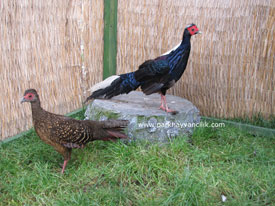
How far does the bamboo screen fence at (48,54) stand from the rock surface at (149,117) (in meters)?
0.74

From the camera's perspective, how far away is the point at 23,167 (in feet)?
11.2

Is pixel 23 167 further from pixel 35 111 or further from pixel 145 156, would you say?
pixel 145 156

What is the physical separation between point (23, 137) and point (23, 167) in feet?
2.23

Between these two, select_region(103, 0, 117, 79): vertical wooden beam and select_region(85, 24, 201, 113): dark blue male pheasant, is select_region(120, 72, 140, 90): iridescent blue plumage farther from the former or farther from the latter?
select_region(103, 0, 117, 79): vertical wooden beam

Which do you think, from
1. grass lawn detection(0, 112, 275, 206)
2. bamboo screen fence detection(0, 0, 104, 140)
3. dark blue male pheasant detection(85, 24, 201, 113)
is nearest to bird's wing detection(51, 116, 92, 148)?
grass lawn detection(0, 112, 275, 206)

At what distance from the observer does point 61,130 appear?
3.23m

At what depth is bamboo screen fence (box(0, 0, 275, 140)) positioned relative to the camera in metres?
3.90

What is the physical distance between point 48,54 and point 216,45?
2.31 meters

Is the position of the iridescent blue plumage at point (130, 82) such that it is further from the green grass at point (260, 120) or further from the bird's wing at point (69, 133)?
the green grass at point (260, 120)

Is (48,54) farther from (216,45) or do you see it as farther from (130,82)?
(216,45)

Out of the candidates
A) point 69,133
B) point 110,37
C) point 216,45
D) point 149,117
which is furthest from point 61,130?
point 216,45

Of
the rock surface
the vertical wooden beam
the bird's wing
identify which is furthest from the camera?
the vertical wooden beam

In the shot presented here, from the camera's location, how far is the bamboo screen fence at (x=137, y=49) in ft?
12.8

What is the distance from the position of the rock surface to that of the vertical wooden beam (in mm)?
1129
